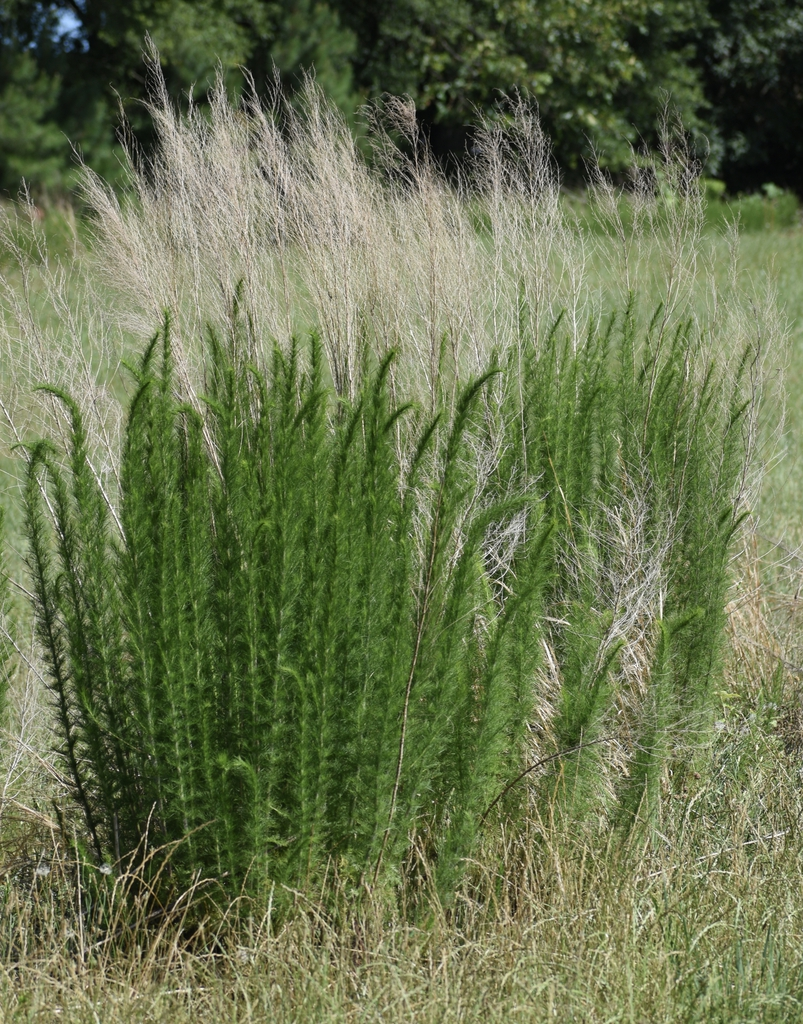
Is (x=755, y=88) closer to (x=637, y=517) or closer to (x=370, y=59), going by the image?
(x=370, y=59)

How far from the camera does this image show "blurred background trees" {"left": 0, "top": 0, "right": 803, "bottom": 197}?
14.4 metres

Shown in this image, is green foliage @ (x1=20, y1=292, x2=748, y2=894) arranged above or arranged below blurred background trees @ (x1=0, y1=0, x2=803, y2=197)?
below

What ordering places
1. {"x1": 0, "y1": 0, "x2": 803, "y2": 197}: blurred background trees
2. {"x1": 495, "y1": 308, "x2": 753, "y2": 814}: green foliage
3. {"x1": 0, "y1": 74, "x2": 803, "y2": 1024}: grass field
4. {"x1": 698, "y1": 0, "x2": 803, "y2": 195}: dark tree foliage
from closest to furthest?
{"x1": 0, "y1": 74, "x2": 803, "y2": 1024}: grass field < {"x1": 495, "y1": 308, "x2": 753, "y2": 814}: green foliage < {"x1": 0, "y1": 0, "x2": 803, "y2": 197}: blurred background trees < {"x1": 698, "y1": 0, "x2": 803, "y2": 195}: dark tree foliage

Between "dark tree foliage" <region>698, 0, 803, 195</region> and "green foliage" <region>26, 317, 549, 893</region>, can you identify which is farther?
"dark tree foliage" <region>698, 0, 803, 195</region>

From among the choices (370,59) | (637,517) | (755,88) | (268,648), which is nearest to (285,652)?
(268,648)

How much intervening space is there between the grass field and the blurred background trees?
36.0ft

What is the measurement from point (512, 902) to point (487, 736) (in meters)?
0.51

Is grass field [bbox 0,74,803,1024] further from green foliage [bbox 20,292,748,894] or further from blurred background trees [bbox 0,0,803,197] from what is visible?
blurred background trees [bbox 0,0,803,197]

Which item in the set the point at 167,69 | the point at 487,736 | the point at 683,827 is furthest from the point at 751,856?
the point at 167,69

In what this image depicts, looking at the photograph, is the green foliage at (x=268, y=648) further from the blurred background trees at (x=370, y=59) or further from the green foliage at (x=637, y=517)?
the blurred background trees at (x=370, y=59)

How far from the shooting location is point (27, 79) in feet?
47.4

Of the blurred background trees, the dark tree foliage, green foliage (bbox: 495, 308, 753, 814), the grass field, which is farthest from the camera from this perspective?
the dark tree foliage

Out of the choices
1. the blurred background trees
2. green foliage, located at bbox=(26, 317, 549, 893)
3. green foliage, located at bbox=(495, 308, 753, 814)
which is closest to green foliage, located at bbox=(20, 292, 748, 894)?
green foliage, located at bbox=(26, 317, 549, 893)

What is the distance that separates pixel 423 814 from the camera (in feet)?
8.35
